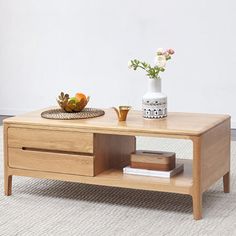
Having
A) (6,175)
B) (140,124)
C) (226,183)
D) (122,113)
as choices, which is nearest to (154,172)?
(140,124)

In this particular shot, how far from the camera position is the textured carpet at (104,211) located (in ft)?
11.3

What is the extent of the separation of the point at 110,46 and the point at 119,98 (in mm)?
516

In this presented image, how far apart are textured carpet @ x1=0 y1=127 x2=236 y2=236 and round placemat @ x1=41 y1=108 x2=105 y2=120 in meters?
0.48

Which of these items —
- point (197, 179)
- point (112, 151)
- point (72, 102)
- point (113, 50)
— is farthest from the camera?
point (113, 50)

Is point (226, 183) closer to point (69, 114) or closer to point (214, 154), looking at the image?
point (214, 154)

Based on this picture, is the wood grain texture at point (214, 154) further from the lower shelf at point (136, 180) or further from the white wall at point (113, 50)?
the white wall at point (113, 50)

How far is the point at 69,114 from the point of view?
4.06 metres

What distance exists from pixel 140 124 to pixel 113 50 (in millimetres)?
2867

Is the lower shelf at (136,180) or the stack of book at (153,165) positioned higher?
the stack of book at (153,165)

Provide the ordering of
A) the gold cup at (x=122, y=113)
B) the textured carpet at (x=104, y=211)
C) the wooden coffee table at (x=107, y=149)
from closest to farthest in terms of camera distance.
→ 1. the textured carpet at (x=104, y=211)
2. the wooden coffee table at (x=107, y=149)
3. the gold cup at (x=122, y=113)

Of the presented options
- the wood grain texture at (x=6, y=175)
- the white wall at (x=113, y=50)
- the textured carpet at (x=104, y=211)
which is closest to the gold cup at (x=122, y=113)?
the textured carpet at (x=104, y=211)

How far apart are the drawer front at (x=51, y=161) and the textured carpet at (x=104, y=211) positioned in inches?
7.8

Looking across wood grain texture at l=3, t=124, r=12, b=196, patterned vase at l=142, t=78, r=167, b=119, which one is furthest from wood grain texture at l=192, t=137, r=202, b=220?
wood grain texture at l=3, t=124, r=12, b=196

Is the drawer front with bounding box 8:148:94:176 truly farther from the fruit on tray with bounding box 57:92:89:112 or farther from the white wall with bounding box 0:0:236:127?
the white wall with bounding box 0:0:236:127
